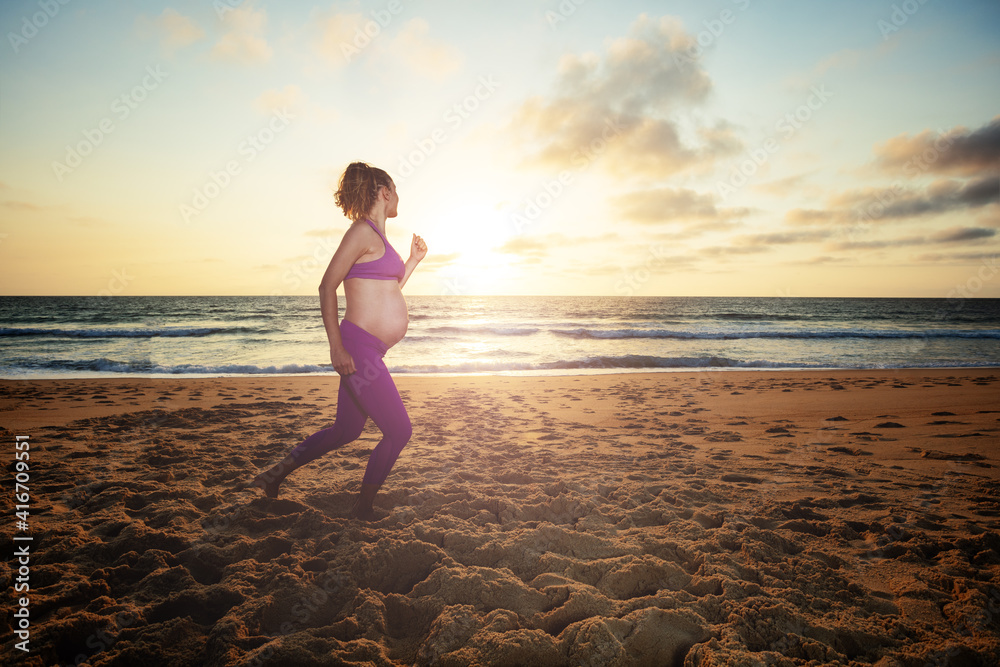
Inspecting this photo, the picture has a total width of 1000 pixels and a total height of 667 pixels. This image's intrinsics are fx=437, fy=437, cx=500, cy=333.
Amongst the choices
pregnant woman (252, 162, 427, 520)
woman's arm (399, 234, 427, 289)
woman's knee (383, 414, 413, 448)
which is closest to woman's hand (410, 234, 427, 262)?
woman's arm (399, 234, 427, 289)

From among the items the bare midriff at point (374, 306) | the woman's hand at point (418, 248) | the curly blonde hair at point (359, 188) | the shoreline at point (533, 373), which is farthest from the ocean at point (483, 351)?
the curly blonde hair at point (359, 188)

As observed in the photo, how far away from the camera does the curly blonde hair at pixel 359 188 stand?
2850 mm

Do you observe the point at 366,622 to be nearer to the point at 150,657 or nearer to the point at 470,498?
the point at 150,657

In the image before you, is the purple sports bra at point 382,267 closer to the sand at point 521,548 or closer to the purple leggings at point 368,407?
the purple leggings at point 368,407

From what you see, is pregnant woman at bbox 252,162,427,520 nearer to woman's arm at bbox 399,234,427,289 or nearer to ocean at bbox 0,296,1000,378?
woman's arm at bbox 399,234,427,289

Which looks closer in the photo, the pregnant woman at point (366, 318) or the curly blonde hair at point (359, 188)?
the pregnant woman at point (366, 318)

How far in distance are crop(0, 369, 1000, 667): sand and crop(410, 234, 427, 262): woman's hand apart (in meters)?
1.94

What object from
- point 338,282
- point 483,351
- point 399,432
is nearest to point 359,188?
point 338,282

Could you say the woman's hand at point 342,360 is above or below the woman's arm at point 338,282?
below

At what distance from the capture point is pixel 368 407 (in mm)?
2830

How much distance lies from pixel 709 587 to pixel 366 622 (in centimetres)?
177

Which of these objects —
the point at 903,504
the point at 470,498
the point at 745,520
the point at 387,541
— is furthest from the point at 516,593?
the point at 903,504

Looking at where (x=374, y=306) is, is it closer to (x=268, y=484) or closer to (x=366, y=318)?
(x=366, y=318)

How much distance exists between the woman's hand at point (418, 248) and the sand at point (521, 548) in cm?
194
